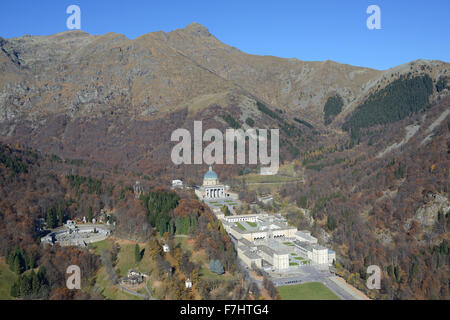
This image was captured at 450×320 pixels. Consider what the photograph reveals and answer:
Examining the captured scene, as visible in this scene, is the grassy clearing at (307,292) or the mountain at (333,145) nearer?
the grassy clearing at (307,292)

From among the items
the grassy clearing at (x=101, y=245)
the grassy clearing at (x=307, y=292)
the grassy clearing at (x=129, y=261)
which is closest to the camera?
the grassy clearing at (x=307, y=292)

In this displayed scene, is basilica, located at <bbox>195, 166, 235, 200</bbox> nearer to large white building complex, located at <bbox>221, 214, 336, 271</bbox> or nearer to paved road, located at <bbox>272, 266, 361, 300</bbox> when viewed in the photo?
large white building complex, located at <bbox>221, 214, 336, 271</bbox>

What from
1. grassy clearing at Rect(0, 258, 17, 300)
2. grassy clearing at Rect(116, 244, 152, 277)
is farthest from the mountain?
grassy clearing at Rect(0, 258, 17, 300)

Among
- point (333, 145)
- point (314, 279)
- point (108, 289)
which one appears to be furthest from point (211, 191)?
point (333, 145)

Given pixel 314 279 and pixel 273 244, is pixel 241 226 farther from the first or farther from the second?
pixel 314 279

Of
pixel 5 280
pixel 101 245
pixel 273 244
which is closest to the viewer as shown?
pixel 5 280

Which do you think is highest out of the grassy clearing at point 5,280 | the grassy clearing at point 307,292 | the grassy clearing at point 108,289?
the grassy clearing at point 5,280

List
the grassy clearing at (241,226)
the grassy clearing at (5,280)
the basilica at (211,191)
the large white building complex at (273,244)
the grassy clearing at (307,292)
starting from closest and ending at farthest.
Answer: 1. the grassy clearing at (5,280)
2. the grassy clearing at (307,292)
3. the large white building complex at (273,244)
4. the grassy clearing at (241,226)
5. the basilica at (211,191)

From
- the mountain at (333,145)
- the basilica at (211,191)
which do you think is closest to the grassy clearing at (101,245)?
the mountain at (333,145)

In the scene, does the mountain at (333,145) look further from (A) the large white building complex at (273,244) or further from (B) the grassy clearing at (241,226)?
(B) the grassy clearing at (241,226)
